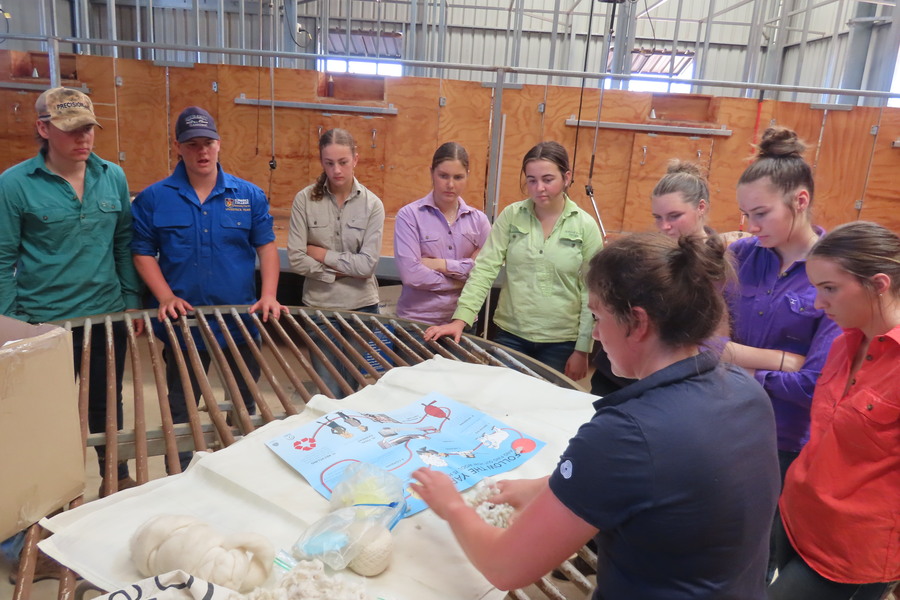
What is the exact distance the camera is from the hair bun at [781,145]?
1542mm

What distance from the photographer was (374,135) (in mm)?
4242

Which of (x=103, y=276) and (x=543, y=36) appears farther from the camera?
(x=543, y=36)

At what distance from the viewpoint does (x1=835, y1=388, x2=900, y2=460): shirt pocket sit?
1.13m

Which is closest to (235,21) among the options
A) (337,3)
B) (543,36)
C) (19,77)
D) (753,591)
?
(337,3)

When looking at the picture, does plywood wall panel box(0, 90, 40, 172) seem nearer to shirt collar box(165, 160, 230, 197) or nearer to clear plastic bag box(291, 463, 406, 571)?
shirt collar box(165, 160, 230, 197)

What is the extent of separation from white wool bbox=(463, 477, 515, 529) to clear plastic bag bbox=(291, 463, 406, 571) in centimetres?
12

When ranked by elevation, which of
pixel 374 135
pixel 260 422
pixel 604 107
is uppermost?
pixel 604 107

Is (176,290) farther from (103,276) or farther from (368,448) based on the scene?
(368,448)

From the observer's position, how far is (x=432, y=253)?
8.06 ft

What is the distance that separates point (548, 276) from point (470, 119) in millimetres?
2188

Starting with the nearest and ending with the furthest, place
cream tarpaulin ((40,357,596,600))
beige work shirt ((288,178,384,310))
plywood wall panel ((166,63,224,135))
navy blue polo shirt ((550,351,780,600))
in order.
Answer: navy blue polo shirt ((550,351,780,600)), cream tarpaulin ((40,357,596,600)), beige work shirt ((288,178,384,310)), plywood wall panel ((166,63,224,135))

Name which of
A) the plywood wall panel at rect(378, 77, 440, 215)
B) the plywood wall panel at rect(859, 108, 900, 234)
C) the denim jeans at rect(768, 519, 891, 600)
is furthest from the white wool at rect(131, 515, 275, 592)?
the plywood wall panel at rect(859, 108, 900, 234)

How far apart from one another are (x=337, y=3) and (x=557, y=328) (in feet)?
31.2

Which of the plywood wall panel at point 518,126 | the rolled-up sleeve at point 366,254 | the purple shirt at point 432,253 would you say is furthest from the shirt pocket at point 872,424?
the plywood wall panel at point 518,126
